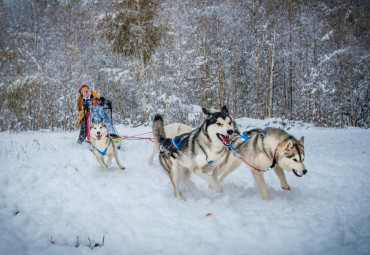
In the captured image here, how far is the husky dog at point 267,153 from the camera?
2.42m

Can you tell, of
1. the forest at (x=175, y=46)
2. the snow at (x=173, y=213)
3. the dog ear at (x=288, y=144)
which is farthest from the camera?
the forest at (x=175, y=46)

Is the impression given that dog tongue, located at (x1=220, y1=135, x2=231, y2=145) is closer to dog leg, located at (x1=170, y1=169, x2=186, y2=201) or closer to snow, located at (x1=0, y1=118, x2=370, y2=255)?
snow, located at (x1=0, y1=118, x2=370, y2=255)

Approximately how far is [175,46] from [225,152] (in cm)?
1108

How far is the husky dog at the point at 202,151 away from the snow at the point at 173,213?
1.08ft

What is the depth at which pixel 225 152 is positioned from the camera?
3.04 meters

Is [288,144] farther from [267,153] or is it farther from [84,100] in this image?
[84,100]

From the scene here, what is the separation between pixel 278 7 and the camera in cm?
1084

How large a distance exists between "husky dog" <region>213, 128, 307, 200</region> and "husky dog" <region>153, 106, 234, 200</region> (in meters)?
0.26

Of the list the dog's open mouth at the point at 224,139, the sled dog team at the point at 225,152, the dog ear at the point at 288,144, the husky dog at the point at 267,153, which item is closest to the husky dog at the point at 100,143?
the sled dog team at the point at 225,152

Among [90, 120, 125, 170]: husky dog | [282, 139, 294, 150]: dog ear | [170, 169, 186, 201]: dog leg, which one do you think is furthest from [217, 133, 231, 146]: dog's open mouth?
[90, 120, 125, 170]: husky dog

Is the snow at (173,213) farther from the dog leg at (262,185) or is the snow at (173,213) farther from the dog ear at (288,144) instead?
the dog ear at (288,144)

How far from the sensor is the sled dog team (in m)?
2.52

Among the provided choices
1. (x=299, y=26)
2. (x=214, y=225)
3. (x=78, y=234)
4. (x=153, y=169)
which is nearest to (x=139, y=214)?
(x=78, y=234)

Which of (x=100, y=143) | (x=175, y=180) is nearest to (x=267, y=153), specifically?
(x=175, y=180)
